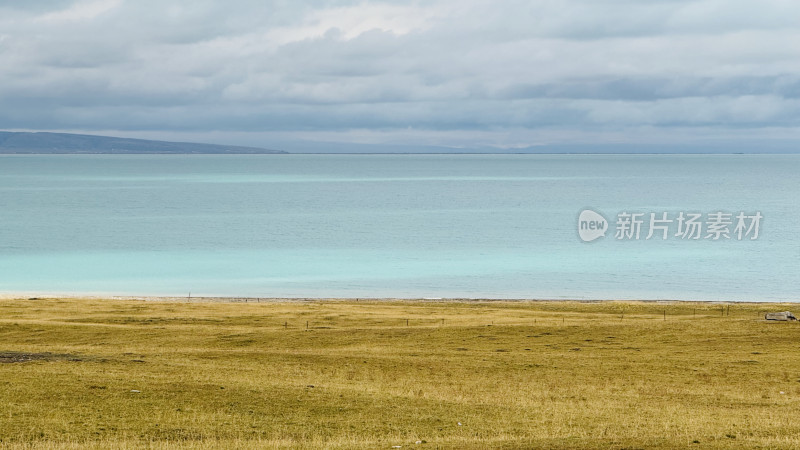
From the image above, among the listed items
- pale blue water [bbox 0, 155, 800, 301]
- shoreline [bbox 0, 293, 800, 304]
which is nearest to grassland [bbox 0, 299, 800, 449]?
shoreline [bbox 0, 293, 800, 304]

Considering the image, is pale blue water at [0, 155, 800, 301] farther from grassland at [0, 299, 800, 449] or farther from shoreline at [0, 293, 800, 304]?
grassland at [0, 299, 800, 449]

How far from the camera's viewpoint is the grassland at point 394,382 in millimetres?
23125

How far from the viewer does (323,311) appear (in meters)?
61.1

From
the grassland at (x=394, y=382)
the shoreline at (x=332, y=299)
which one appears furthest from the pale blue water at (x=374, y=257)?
the grassland at (x=394, y=382)

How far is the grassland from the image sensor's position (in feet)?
75.9

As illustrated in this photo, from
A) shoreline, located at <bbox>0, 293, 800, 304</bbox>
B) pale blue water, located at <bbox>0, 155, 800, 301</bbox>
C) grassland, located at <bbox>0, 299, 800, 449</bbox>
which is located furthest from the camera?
pale blue water, located at <bbox>0, 155, 800, 301</bbox>

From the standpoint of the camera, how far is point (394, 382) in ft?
108

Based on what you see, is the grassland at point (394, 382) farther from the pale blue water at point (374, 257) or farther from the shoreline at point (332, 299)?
the pale blue water at point (374, 257)

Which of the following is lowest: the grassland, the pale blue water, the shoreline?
the grassland

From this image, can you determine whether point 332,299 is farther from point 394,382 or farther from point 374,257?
point 394,382

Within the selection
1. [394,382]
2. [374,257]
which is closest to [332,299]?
[374,257]

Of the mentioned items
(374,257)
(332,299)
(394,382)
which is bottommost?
(394,382)

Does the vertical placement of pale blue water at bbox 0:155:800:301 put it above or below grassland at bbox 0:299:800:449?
above

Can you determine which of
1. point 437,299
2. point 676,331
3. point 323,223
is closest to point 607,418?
point 676,331
